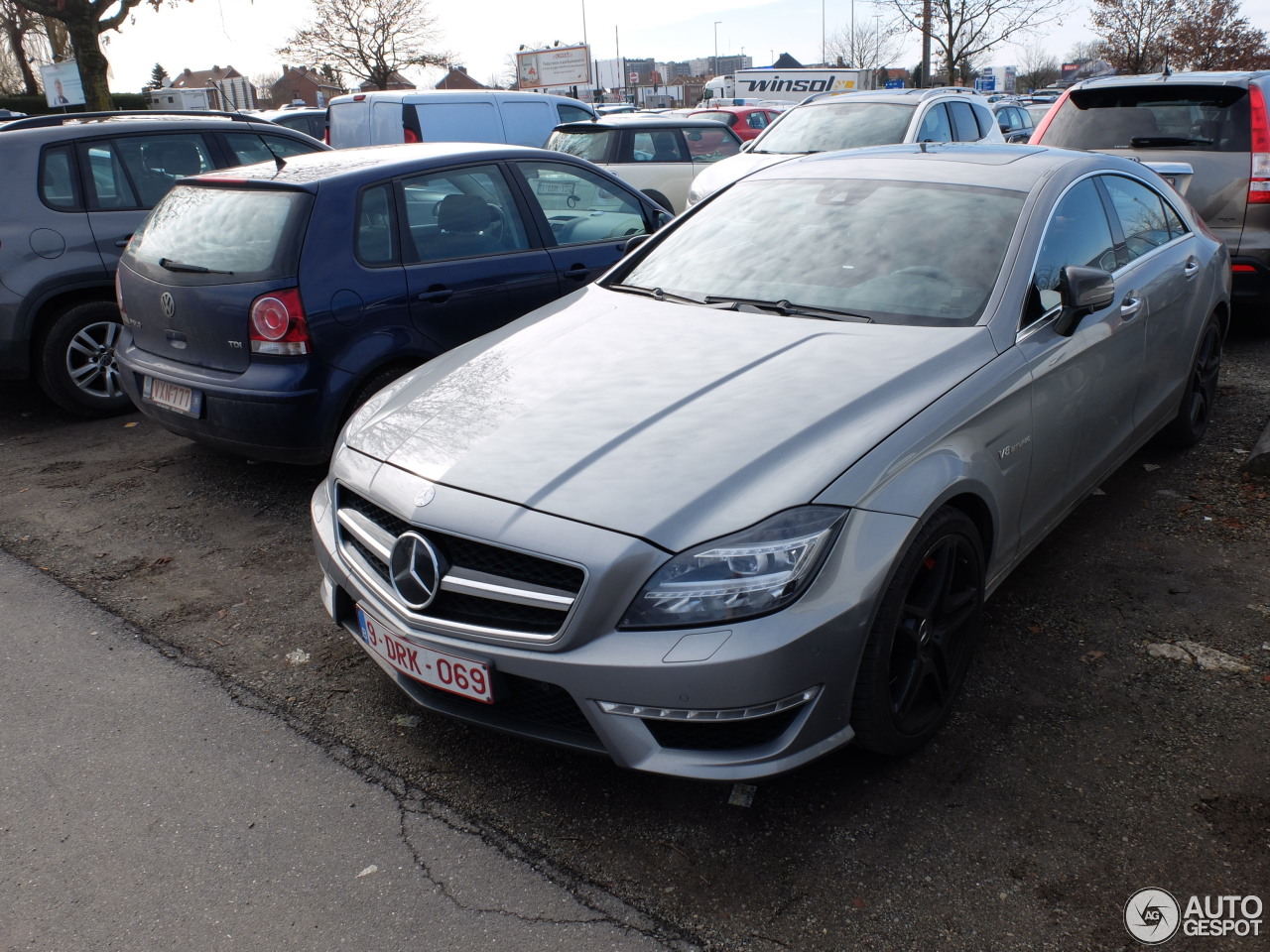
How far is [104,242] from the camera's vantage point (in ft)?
20.2

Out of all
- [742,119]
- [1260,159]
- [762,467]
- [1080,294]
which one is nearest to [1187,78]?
[1260,159]

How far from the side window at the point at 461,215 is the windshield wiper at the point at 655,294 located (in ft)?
4.63

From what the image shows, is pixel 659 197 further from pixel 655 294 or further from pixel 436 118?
pixel 655 294

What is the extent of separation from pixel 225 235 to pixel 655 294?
221 cm

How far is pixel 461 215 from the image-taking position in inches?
203

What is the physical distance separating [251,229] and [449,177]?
1047 mm

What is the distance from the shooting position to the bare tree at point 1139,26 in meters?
27.3

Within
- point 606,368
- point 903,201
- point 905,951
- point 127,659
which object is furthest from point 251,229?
point 905,951

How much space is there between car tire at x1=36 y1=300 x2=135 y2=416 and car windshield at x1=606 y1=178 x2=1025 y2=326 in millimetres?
3946

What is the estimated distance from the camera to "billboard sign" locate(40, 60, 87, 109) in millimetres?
19172

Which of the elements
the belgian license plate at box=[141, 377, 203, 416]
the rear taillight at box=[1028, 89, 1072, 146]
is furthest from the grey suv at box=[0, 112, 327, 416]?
the rear taillight at box=[1028, 89, 1072, 146]

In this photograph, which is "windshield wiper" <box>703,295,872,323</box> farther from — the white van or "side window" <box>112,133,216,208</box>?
the white van

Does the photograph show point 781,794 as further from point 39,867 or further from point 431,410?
point 39,867

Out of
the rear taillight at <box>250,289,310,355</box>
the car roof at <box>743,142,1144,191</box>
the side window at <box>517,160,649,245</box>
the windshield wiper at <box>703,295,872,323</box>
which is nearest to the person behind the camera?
the windshield wiper at <box>703,295,872,323</box>
